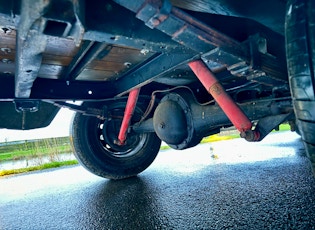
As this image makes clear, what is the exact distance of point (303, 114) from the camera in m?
0.96

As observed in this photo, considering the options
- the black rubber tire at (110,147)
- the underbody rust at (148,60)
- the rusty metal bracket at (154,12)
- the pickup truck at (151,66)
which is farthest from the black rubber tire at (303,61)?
the black rubber tire at (110,147)

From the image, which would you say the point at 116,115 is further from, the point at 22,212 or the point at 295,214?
the point at 295,214

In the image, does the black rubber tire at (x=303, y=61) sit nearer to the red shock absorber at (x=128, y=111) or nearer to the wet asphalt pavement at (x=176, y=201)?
the wet asphalt pavement at (x=176, y=201)

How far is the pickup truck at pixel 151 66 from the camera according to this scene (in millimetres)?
819

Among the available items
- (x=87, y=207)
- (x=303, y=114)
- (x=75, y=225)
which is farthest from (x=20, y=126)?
(x=303, y=114)

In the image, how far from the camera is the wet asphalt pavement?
54.1 inches

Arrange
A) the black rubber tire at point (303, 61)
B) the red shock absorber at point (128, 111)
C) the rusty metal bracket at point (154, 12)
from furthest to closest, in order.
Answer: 1. the red shock absorber at point (128, 111)
2. the black rubber tire at point (303, 61)
3. the rusty metal bracket at point (154, 12)

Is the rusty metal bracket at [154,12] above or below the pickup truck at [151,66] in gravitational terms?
above

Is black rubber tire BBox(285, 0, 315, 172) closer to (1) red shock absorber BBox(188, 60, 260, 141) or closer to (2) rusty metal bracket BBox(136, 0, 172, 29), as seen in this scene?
(1) red shock absorber BBox(188, 60, 260, 141)

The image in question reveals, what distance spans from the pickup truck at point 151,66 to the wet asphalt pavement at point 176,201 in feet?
1.39

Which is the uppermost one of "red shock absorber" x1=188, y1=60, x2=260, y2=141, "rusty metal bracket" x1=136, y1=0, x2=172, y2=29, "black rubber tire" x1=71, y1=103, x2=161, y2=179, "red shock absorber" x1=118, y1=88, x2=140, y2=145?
"rusty metal bracket" x1=136, y1=0, x2=172, y2=29

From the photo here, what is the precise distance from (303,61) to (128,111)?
5.71 ft

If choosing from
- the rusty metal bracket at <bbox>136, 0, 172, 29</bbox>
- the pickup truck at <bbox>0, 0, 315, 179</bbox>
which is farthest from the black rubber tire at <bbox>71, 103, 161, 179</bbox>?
the rusty metal bracket at <bbox>136, 0, 172, 29</bbox>

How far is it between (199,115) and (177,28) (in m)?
1.38
